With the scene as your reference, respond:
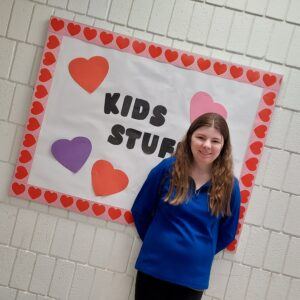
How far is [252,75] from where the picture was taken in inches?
79.9

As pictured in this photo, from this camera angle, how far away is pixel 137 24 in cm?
207

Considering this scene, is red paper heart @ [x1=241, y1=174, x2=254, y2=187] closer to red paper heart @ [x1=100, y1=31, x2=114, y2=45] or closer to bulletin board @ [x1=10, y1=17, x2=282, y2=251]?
bulletin board @ [x1=10, y1=17, x2=282, y2=251]

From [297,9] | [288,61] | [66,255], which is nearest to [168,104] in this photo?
[288,61]

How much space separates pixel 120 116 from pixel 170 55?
380 mm

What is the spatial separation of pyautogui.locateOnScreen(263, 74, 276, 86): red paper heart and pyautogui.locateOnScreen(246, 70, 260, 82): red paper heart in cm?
4

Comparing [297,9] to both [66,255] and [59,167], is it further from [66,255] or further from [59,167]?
[66,255]

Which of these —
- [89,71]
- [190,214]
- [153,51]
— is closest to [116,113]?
[89,71]

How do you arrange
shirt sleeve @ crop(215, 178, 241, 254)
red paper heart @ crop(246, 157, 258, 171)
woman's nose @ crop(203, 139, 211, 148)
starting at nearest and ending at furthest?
1. woman's nose @ crop(203, 139, 211, 148)
2. shirt sleeve @ crop(215, 178, 241, 254)
3. red paper heart @ crop(246, 157, 258, 171)

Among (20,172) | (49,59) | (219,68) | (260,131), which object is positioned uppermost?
(219,68)

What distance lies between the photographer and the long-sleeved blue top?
6.03 feet

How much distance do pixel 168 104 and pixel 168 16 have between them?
43cm

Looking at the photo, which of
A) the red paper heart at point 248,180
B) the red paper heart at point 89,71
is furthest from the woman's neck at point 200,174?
the red paper heart at point 89,71

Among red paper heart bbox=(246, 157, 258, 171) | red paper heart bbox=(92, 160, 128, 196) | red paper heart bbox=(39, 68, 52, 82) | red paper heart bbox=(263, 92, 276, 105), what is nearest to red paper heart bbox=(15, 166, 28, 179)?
red paper heart bbox=(92, 160, 128, 196)

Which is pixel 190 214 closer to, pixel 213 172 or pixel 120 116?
pixel 213 172
